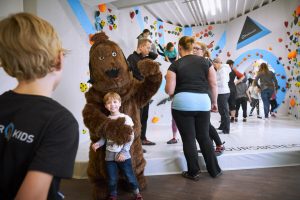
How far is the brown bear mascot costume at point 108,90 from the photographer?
2.34 meters

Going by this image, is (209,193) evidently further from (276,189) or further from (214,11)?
(214,11)

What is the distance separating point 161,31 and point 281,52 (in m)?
3.31

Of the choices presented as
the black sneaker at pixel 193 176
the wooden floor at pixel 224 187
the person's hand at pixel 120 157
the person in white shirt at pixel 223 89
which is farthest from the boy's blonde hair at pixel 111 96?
the person in white shirt at pixel 223 89

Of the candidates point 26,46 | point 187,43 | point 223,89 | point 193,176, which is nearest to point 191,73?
point 187,43

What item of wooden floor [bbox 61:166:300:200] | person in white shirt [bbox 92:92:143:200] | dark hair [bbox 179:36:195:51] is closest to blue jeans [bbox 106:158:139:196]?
person in white shirt [bbox 92:92:143:200]

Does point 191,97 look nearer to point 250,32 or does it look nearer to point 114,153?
point 114,153

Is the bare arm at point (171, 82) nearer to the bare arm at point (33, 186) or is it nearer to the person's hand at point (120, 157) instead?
the person's hand at point (120, 157)

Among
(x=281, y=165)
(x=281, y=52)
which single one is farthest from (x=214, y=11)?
(x=281, y=165)

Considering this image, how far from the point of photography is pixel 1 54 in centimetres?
80

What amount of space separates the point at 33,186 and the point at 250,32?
29.0 ft

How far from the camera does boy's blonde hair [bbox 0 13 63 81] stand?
77 cm

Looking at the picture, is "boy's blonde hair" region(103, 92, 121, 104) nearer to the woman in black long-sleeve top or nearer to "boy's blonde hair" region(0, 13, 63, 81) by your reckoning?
the woman in black long-sleeve top

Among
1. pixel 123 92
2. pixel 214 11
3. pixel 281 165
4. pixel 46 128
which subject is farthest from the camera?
pixel 214 11

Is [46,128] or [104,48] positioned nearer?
[46,128]
